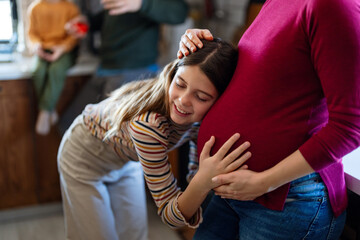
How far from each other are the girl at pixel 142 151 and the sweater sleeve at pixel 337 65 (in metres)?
0.20

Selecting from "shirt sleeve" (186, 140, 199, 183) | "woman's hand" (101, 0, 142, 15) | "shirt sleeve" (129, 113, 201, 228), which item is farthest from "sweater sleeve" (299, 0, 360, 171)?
"woman's hand" (101, 0, 142, 15)

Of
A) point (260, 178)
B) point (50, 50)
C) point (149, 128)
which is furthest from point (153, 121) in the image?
point (50, 50)

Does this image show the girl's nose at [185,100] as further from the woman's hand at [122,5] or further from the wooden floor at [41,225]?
the wooden floor at [41,225]

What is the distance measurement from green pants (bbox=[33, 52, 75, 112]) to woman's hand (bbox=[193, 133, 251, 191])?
4.78ft

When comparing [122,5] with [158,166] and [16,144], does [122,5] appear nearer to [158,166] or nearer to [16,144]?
Answer: [16,144]

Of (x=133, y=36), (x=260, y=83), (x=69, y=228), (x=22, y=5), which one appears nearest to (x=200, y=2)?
(x=133, y=36)

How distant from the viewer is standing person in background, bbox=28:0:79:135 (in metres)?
2.25

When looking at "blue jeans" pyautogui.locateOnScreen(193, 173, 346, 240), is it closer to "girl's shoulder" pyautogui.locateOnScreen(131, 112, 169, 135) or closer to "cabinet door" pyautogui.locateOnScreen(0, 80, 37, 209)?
"girl's shoulder" pyautogui.locateOnScreen(131, 112, 169, 135)

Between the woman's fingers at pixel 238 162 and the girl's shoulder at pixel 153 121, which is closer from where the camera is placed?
the woman's fingers at pixel 238 162

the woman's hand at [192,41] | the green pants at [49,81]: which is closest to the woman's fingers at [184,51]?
the woman's hand at [192,41]

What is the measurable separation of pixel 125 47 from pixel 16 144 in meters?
0.85

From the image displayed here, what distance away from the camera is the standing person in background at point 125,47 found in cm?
218

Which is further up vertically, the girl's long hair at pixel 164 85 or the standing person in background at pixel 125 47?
the girl's long hair at pixel 164 85

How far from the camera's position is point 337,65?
779 mm
